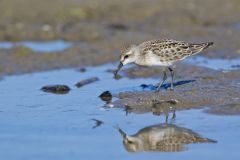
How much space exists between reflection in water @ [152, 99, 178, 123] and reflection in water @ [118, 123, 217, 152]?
3.30 ft

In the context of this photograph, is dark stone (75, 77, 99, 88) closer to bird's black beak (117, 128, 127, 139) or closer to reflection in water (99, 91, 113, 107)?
reflection in water (99, 91, 113, 107)

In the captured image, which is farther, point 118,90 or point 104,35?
point 104,35

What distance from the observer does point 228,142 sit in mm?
9727

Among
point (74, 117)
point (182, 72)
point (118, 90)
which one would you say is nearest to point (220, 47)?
point (182, 72)

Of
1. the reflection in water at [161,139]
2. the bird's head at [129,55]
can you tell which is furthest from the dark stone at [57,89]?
the reflection in water at [161,139]

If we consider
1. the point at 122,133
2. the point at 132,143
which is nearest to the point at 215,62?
the point at 122,133

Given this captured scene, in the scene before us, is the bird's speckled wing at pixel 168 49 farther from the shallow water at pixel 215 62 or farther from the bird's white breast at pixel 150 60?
the shallow water at pixel 215 62

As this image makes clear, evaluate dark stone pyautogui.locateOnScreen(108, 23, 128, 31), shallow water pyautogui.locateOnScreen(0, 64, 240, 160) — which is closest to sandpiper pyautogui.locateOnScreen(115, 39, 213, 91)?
shallow water pyautogui.locateOnScreen(0, 64, 240, 160)

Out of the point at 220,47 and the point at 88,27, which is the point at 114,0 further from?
the point at 220,47

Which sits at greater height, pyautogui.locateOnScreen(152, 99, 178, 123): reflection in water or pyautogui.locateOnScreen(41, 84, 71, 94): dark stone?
pyautogui.locateOnScreen(41, 84, 71, 94): dark stone

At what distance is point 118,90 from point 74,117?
7.01ft

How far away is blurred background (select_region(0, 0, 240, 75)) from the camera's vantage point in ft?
52.7

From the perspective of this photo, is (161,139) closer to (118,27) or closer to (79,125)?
(79,125)

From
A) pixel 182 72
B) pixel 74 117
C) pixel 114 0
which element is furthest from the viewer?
pixel 114 0
